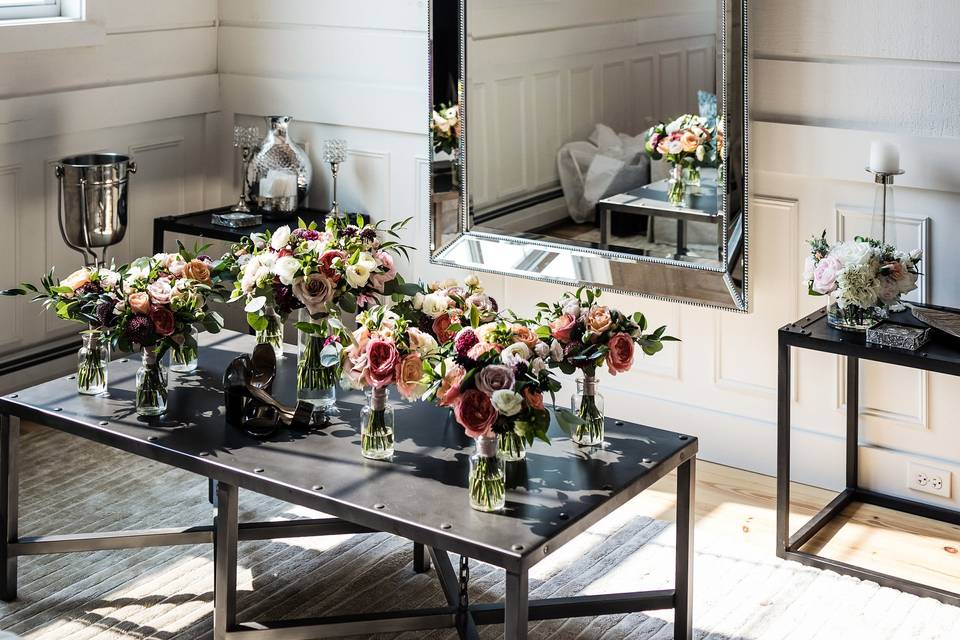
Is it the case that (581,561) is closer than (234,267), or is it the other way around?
(234,267)

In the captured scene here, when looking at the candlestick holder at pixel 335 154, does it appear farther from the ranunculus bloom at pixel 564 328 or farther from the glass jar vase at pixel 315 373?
the ranunculus bloom at pixel 564 328

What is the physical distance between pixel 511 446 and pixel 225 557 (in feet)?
2.21

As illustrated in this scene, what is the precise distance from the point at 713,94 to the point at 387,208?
1.44 meters

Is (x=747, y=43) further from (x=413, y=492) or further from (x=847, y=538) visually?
(x=413, y=492)

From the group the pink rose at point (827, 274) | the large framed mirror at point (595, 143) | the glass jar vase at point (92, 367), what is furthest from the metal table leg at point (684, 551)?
the glass jar vase at point (92, 367)

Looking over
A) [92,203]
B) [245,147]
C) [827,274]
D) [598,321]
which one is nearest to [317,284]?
[598,321]

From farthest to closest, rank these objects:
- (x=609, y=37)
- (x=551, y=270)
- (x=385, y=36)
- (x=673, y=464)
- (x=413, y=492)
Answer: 1. (x=385, y=36)
2. (x=551, y=270)
3. (x=609, y=37)
4. (x=673, y=464)
5. (x=413, y=492)

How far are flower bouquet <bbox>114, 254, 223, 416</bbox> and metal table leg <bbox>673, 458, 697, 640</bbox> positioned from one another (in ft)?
3.89

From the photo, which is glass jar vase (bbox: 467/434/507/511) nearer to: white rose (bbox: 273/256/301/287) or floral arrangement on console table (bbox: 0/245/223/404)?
white rose (bbox: 273/256/301/287)

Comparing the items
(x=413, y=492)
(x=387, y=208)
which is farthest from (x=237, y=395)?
(x=387, y=208)

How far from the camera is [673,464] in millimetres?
2639

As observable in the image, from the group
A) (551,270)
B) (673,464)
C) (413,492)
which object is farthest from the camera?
(551,270)

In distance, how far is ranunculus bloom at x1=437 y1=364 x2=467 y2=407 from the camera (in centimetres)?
226

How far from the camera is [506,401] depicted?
221 centimetres
